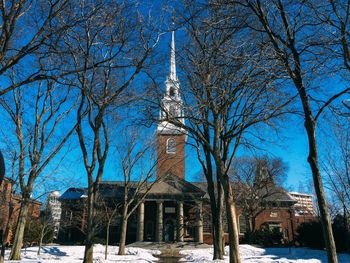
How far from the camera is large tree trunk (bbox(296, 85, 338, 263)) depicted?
7.13 metres

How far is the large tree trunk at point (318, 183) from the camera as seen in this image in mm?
7133

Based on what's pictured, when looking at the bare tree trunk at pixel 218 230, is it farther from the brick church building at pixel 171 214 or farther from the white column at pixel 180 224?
the white column at pixel 180 224

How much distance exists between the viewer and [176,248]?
30266mm

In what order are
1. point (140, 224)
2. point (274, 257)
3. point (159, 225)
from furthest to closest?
point (140, 224) → point (159, 225) → point (274, 257)

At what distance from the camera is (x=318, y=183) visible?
25.1 feet

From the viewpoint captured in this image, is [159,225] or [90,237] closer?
[90,237]

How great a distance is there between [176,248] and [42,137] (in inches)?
731

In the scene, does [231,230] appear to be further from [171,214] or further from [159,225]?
[171,214]

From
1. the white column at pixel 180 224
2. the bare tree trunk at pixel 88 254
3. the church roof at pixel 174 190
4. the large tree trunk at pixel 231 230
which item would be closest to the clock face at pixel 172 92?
the large tree trunk at pixel 231 230

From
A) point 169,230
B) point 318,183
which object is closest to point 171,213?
point 169,230

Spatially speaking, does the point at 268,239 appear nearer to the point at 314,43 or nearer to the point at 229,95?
the point at 229,95

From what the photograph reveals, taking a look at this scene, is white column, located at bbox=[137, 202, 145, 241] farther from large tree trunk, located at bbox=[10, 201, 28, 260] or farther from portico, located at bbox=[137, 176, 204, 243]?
large tree trunk, located at bbox=[10, 201, 28, 260]

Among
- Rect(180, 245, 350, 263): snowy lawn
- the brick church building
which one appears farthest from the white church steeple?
the brick church building

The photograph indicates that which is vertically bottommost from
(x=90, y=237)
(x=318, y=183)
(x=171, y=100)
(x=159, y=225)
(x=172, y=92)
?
(x=90, y=237)
